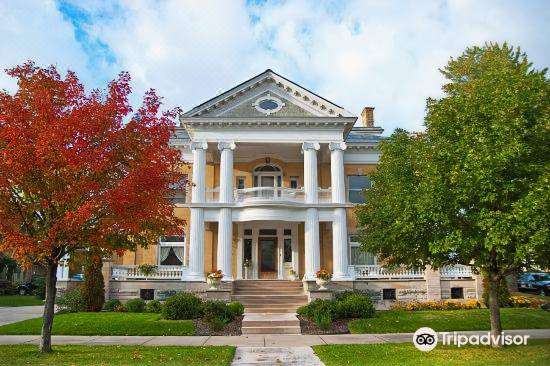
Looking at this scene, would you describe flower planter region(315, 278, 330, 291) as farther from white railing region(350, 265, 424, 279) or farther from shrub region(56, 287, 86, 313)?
shrub region(56, 287, 86, 313)

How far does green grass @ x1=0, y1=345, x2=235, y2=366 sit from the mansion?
33.6ft

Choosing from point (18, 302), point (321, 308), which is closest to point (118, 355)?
point (321, 308)

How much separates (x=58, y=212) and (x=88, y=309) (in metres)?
11.2

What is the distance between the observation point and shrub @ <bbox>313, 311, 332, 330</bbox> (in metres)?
16.8

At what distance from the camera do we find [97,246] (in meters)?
12.8

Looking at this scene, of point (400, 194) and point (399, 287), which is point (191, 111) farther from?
point (400, 194)

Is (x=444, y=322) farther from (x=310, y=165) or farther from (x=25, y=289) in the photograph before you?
(x=25, y=289)

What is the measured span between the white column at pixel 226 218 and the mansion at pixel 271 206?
0.18 ft

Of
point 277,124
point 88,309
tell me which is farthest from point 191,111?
point 88,309

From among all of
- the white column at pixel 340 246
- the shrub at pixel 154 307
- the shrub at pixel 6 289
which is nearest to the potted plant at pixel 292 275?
the white column at pixel 340 246

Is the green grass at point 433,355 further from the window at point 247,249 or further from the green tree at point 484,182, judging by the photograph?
the window at point 247,249

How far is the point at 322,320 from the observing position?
16.9m

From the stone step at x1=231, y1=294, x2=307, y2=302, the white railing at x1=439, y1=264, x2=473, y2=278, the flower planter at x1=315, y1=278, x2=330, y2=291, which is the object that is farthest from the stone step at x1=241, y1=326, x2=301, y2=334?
the white railing at x1=439, y1=264, x2=473, y2=278

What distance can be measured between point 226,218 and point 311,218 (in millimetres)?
4706
